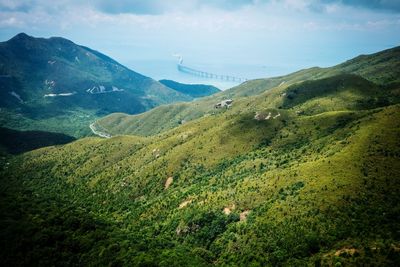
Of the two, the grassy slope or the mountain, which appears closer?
the mountain

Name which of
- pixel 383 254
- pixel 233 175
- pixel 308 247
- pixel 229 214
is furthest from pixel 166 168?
pixel 383 254

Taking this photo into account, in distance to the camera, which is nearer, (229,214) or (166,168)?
(229,214)

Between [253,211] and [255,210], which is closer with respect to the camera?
[255,210]

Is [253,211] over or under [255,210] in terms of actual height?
→ under

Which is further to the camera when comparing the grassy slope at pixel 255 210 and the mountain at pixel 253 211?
the grassy slope at pixel 255 210

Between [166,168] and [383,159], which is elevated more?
[383,159]

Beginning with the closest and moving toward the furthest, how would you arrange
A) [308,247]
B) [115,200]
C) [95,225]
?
[308,247] < [95,225] < [115,200]

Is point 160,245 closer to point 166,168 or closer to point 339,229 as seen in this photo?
point 339,229

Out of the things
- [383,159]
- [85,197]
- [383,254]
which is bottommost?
[85,197]
